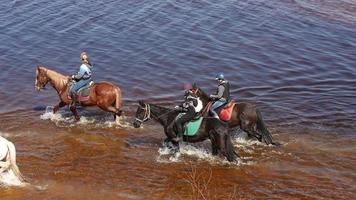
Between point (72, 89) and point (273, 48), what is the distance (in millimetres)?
14421

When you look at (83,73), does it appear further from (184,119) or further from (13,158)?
(13,158)

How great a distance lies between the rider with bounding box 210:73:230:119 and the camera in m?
17.2

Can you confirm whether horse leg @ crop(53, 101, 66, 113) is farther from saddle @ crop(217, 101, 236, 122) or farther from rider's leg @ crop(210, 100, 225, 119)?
saddle @ crop(217, 101, 236, 122)

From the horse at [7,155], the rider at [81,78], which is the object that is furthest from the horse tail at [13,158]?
the rider at [81,78]

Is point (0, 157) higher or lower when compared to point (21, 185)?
higher

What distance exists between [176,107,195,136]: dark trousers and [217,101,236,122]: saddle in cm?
145

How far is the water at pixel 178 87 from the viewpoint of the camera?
15445 mm

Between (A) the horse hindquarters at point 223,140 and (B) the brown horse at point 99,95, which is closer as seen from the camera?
(A) the horse hindquarters at point 223,140

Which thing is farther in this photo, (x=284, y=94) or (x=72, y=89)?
(x=284, y=94)

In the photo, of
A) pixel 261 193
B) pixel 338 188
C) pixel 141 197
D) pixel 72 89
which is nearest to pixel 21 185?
pixel 141 197

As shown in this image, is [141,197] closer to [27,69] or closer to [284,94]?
[284,94]

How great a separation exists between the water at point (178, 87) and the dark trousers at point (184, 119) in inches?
38.5

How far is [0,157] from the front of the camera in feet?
46.4

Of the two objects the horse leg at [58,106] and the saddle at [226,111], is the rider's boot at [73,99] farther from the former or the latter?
the saddle at [226,111]
